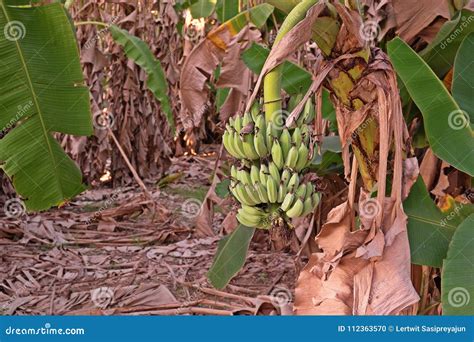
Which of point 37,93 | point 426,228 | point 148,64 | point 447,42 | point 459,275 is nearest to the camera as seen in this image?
point 459,275

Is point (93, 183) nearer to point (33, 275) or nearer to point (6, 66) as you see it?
point (33, 275)

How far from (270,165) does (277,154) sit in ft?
0.12

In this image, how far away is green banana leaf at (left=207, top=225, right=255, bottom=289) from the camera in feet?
5.73

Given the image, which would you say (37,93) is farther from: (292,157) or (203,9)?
Result: (203,9)

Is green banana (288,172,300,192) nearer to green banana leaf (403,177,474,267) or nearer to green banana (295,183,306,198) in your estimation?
green banana (295,183,306,198)

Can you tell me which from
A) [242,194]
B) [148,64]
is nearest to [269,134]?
[242,194]

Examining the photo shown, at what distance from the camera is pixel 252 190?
35.2 inches

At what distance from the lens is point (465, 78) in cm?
132

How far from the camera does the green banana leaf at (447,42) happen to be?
1.32 meters

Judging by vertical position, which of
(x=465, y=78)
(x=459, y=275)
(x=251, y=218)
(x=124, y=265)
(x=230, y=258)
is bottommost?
(x=124, y=265)

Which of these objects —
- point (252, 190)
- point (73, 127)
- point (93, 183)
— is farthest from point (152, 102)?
point (252, 190)

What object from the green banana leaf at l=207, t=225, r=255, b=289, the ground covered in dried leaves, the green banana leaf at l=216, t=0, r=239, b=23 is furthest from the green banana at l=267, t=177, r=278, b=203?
the green banana leaf at l=216, t=0, r=239, b=23

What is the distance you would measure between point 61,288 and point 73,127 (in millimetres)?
883

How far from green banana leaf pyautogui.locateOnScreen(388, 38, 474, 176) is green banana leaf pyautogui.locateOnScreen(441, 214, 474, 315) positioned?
5.2 inches
